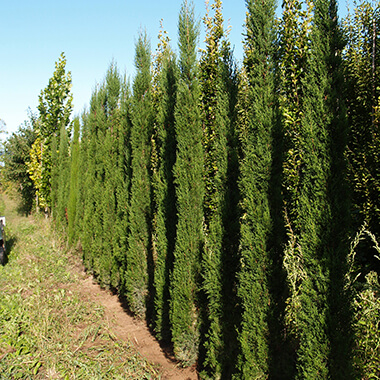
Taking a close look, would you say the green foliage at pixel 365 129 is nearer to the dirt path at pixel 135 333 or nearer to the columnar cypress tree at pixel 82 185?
the dirt path at pixel 135 333

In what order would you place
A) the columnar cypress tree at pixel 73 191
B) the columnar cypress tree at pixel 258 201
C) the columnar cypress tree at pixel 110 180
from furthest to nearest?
the columnar cypress tree at pixel 73 191
the columnar cypress tree at pixel 110 180
the columnar cypress tree at pixel 258 201

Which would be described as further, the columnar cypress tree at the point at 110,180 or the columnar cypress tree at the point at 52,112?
the columnar cypress tree at the point at 52,112

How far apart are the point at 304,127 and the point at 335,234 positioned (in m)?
0.97

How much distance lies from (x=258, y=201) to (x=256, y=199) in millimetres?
34

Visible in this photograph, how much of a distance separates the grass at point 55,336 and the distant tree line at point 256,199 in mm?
820

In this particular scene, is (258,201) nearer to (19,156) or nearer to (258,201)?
(258,201)

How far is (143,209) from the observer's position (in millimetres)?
6770

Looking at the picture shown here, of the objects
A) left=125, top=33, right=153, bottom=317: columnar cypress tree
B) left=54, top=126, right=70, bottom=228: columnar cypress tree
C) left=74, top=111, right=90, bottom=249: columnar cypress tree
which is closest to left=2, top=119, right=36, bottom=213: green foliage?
left=54, top=126, right=70, bottom=228: columnar cypress tree

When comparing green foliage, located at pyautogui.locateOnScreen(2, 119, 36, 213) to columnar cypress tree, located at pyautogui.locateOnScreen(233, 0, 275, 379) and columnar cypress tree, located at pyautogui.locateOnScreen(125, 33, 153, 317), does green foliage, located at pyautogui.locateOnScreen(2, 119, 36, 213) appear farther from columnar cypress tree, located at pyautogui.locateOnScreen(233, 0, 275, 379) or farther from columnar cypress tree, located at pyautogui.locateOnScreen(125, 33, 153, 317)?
columnar cypress tree, located at pyautogui.locateOnScreen(233, 0, 275, 379)

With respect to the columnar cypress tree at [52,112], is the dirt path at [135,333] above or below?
below

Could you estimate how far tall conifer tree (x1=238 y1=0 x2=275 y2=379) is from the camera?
11.0 feet

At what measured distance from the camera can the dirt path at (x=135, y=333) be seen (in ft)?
15.3

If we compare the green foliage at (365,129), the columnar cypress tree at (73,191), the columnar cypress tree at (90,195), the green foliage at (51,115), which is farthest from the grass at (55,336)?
the green foliage at (51,115)

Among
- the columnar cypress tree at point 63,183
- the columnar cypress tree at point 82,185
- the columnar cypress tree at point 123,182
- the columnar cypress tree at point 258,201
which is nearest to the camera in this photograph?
the columnar cypress tree at point 258,201
